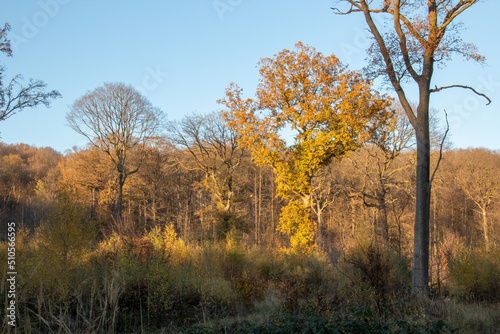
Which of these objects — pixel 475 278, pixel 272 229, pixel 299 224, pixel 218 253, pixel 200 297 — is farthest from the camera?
pixel 272 229

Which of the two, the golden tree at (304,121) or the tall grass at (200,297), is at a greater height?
the golden tree at (304,121)

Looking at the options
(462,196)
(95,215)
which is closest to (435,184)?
(462,196)

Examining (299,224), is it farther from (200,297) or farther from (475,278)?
(200,297)

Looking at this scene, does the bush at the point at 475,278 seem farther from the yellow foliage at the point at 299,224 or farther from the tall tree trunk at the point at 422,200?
the yellow foliage at the point at 299,224

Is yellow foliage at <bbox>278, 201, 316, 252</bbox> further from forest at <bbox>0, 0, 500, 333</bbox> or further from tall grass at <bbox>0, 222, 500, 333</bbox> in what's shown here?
tall grass at <bbox>0, 222, 500, 333</bbox>

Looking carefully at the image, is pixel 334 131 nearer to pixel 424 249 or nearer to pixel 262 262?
pixel 262 262

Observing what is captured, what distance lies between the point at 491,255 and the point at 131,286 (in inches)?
407

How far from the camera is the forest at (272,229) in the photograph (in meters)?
5.50

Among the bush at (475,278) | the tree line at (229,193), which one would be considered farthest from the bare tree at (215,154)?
the bush at (475,278)

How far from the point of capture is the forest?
18.0ft

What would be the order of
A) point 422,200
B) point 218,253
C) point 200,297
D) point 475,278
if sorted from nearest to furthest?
point 422,200 < point 200,297 < point 475,278 < point 218,253

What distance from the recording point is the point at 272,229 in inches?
1423

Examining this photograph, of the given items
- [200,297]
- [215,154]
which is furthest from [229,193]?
[200,297]

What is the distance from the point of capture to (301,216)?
16.5 m
